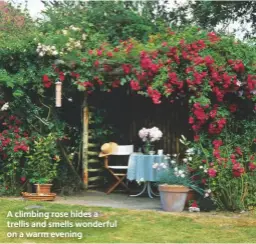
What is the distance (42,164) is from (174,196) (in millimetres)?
2487

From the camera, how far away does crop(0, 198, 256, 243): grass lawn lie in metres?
6.47

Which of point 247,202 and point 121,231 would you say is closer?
point 121,231

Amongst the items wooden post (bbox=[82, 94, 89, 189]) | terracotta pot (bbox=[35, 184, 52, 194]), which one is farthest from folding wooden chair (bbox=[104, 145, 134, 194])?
terracotta pot (bbox=[35, 184, 52, 194])

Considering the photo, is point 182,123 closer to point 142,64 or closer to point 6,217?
point 142,64

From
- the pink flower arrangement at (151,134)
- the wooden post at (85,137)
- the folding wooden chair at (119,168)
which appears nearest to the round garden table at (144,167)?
the pink flower arrangement at (151,134)

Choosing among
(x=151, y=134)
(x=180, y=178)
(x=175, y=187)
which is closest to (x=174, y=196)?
(x=175, y=187)

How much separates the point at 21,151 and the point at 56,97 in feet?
3.80

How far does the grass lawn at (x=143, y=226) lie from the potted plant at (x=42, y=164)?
2.73 feet

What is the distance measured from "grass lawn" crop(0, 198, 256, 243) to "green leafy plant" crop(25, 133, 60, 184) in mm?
906

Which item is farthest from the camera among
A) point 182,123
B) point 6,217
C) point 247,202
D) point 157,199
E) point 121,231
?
point 182,123

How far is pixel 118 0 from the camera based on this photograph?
40.0ft

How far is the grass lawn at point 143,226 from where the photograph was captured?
647cm

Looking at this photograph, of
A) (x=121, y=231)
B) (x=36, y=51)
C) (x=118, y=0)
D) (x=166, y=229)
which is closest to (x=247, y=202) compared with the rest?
(x=166, y=229)

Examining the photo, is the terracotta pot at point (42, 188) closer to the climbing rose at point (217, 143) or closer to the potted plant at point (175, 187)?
the potted plant at point (175, 187)
